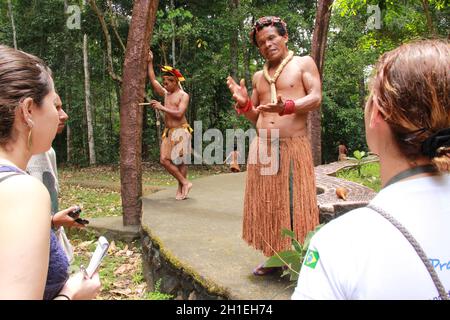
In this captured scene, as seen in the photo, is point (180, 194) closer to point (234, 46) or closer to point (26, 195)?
point (26, 195)

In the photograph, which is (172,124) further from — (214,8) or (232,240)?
(214,8)

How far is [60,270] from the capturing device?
4.66 ft

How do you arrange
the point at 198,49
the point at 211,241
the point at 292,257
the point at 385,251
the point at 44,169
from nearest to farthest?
the point at 385,251
the point at 292,257
the point at 44,169
the point at 211,241
the point at 198,49

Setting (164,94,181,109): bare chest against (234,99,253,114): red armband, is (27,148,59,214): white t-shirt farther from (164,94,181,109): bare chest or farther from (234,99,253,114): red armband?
(164,94,181,109): bare chest

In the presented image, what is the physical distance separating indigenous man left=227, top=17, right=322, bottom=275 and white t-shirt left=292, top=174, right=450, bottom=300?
193 cm

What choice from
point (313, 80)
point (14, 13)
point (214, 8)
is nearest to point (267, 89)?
point (313, 80)

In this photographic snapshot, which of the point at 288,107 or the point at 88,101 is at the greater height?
the point at 288,107

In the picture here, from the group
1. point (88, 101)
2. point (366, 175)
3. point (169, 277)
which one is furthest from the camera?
point (88, 101)

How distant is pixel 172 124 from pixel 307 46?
10.4 m

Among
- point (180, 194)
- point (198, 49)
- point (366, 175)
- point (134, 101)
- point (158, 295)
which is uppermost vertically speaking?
point (198, 49)

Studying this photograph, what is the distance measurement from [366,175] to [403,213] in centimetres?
707

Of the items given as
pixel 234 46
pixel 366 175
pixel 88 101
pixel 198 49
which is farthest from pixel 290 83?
pixel 88 101

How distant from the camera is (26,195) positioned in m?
1.07

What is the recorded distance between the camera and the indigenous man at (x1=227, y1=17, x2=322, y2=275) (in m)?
2.88
